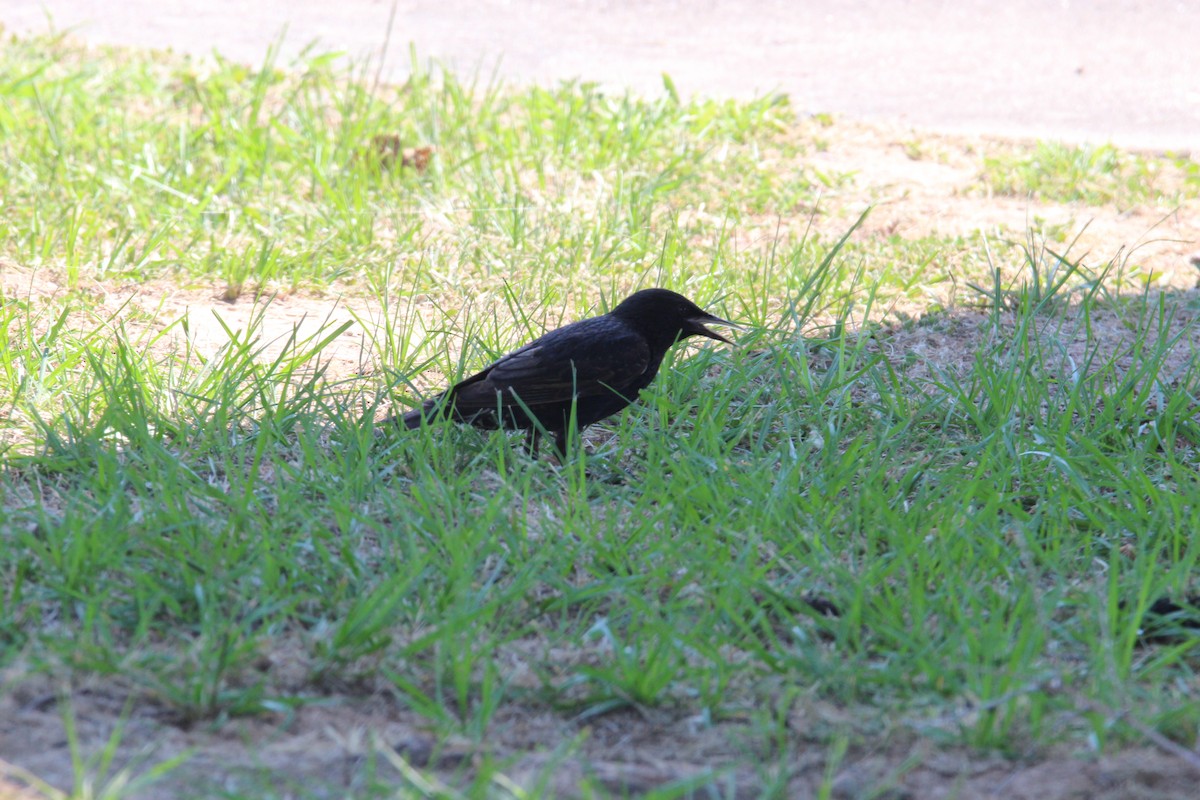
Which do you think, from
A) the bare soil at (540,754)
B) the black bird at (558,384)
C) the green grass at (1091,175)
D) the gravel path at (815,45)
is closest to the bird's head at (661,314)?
the black bird at (558,384)

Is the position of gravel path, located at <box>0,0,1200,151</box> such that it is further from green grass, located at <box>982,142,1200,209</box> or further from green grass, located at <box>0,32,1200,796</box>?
green grass, located at <box>0,32,1200,796</box>

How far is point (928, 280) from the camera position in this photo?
5293 millimetres

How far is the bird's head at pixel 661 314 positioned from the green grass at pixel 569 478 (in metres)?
0.24

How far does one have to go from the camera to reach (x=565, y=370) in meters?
3.82

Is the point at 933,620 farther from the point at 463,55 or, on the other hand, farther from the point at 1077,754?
the point at 463,55

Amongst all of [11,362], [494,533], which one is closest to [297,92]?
[11,362]

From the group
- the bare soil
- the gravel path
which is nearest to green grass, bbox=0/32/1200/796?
the bare soil

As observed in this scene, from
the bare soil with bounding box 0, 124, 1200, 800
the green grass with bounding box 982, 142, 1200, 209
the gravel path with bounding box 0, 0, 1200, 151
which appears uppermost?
the gravel path with bounding box 0, 0, 1200, 151

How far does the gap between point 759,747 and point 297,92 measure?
213 inches

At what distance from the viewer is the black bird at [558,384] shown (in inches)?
149

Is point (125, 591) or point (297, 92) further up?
point (297, 92)

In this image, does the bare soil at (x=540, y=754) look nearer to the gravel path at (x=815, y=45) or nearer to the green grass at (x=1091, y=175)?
the green grass at (x=1091, y=175)

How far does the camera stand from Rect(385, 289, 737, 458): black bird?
3.78m

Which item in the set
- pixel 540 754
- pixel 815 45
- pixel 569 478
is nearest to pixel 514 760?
pixel 540 754
